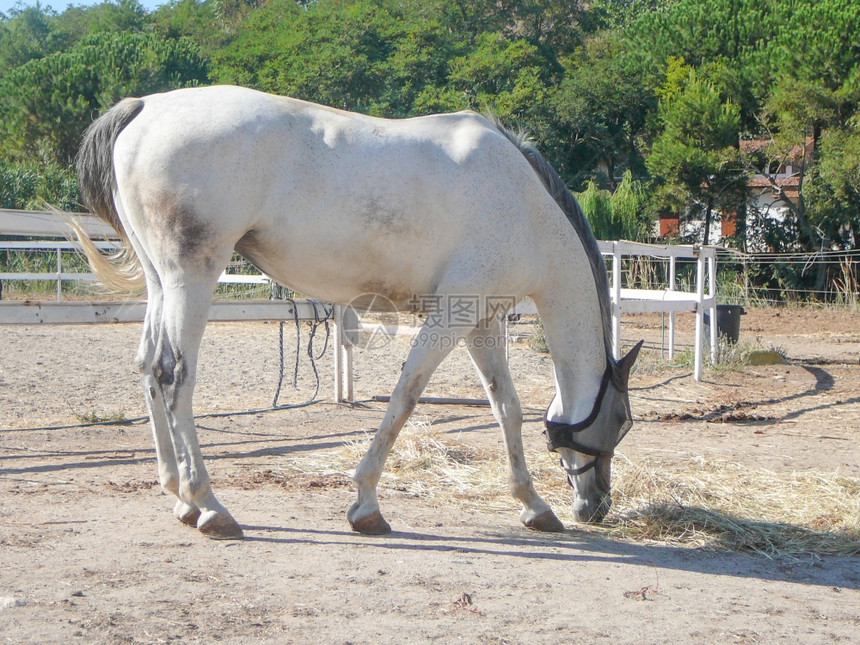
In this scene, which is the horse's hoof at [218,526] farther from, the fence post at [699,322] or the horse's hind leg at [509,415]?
the fence post at [699,322]

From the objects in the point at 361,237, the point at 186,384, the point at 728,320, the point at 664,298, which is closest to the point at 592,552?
the point at 361,237

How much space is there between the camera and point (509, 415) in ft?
14.3

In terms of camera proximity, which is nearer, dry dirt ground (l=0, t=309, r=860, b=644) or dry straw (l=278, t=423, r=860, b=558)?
dry dirt ground (l=0, t=309, r=860, b=644)

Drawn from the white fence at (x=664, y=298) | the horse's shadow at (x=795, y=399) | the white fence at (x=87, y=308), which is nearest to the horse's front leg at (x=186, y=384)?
the white fence at (x=87, y=308)

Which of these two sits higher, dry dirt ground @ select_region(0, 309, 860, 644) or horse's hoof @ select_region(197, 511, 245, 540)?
horse's hoof @ select_region(197, 511, 245, 540)

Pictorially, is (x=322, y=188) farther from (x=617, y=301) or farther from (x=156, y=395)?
(x=617, y=301)

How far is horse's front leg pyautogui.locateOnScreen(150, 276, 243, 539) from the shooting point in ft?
12.2

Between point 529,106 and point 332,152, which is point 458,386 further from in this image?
point 529,106

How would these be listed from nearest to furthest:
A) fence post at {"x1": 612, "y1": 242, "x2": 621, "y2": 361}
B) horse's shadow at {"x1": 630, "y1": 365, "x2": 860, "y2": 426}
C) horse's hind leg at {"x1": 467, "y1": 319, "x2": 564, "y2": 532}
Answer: horse's hind leg at {"x1": 467, "y1": 319, "x2": 564, "y2": 532}, horse's shadow at {"x1": 630, "y1": 365, "x2": 860, "y2": 426}, fence post at {"x1": 612, "y1": 242, "x2": 621, "y2": 361}

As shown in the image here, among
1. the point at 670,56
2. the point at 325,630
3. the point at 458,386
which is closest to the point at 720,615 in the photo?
the point at 325,630

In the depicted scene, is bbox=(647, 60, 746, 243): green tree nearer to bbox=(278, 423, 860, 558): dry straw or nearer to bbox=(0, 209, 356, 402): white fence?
bbox=(0, 209, 356, 402): white fence

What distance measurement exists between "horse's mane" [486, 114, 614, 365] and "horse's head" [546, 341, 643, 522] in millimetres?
138

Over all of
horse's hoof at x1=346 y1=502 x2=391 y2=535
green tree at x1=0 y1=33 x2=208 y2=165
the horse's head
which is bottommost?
horse's hoof at x1=346 y1=502 x2=391 y2=535

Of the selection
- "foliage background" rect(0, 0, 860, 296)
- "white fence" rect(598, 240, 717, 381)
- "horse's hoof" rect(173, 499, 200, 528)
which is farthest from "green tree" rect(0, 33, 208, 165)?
"horse's hoof" rect(173, 499, 200, 528)
